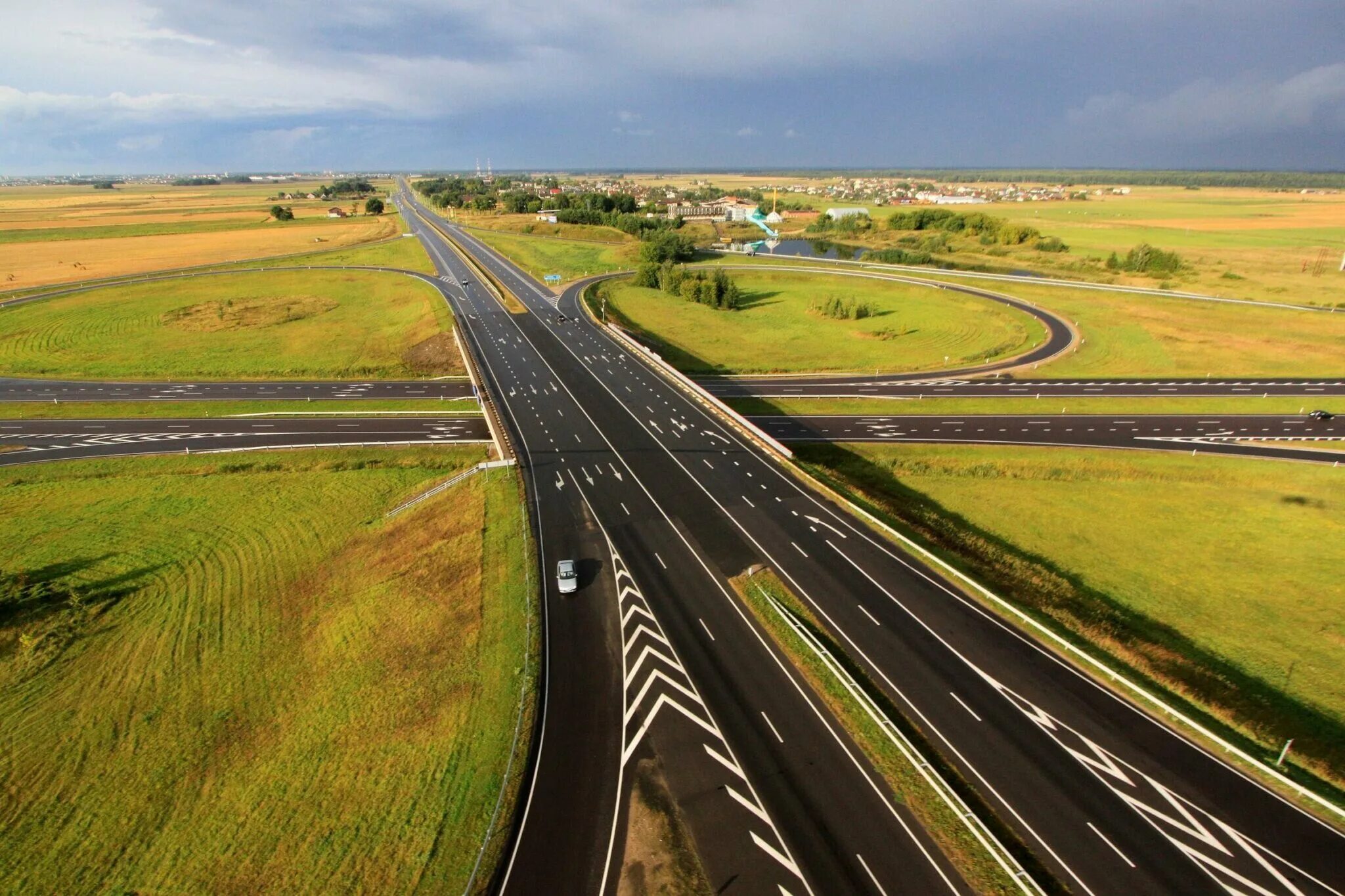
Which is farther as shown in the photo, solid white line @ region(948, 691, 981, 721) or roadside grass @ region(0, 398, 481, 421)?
roadside grass @ region(0, 398, 481, 421)

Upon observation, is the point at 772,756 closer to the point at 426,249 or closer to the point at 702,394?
the point at 702,394

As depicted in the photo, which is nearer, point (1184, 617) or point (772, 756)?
point (772, 756)

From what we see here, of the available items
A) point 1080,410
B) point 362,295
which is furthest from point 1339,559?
point 362,295

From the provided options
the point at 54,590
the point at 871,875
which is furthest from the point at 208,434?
the point at 871,875

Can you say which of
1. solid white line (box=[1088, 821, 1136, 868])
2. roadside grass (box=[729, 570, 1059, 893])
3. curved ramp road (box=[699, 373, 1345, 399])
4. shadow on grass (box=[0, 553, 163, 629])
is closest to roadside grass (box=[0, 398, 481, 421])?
shadow on grass (box=[0, 553, 163, 629])

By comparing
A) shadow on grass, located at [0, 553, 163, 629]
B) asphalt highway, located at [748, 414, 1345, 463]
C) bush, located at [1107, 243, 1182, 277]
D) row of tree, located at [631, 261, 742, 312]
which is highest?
bush, located at [1107, 243, 1182, 277]

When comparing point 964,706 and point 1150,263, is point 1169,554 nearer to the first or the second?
point 964,706

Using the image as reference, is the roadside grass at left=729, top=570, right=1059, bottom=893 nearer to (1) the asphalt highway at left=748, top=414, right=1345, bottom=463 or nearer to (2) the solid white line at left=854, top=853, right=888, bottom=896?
(2) the solid white line at left=854, top=853, right=888, bottom=896
